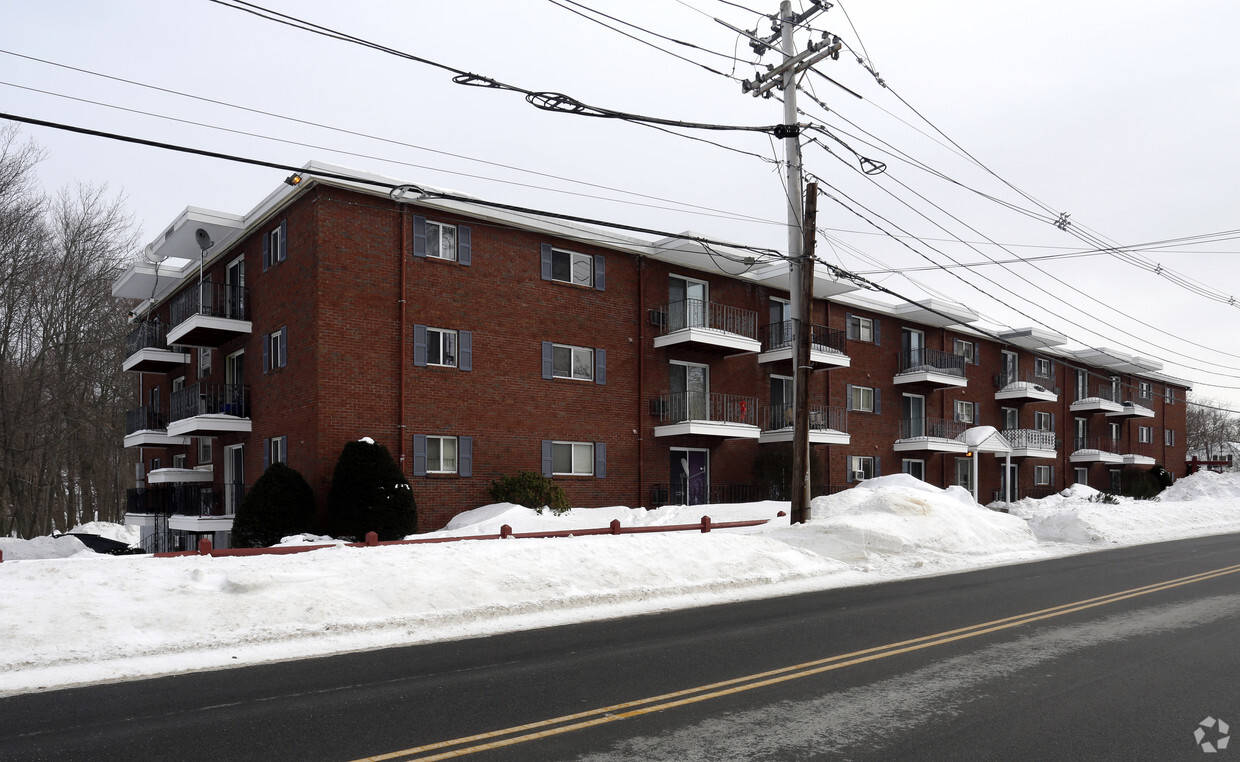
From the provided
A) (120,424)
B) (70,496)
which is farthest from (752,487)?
(70,496)

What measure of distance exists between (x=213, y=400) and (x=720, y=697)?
77.8 feet

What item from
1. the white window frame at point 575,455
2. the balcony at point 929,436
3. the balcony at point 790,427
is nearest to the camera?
the white window frame at point 575,455

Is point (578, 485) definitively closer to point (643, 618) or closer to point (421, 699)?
point (643, 618)

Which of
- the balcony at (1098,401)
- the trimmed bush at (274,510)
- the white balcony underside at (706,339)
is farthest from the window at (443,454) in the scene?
the balcony at (1098,401)

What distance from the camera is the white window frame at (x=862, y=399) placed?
3747 centimetres

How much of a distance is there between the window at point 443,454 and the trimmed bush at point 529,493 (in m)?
0.99

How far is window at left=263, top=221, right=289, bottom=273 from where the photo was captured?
2483 cm

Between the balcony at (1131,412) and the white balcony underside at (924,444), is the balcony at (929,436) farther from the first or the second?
the balcony at (1131,412)

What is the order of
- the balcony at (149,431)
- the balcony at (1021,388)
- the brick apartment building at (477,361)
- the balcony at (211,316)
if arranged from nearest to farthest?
the brick apartment building at (477,361), the balcony at (211,316), the balcony at (149,431), the balcony at (1021,388)

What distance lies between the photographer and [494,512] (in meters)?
23.8

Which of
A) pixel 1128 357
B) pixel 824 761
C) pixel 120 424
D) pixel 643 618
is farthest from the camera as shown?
pixel 1128 357

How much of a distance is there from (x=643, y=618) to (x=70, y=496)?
45.5m

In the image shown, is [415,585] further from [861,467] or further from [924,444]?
[924,444]

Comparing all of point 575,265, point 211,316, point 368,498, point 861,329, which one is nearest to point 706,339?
point 575,265
